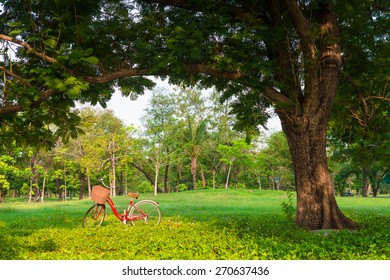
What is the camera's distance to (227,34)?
8.89 meters

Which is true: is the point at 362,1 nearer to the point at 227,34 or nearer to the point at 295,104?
the point at 295,104

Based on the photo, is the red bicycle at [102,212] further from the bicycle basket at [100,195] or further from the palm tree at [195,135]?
the palm tree at [195,135]

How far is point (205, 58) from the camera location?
31.4ft

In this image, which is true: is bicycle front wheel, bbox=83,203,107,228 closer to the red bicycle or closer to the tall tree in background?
the red bicycle

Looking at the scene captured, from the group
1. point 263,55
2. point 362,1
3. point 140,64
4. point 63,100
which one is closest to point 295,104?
point 263,55

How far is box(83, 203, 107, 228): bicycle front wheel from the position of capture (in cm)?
1035

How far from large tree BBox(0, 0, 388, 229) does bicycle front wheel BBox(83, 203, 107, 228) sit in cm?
269

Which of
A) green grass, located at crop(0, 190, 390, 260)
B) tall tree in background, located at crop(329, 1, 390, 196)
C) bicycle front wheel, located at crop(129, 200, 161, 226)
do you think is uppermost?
tall tree in background, located at crop(329, 1, 390, 196)

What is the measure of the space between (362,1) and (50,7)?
776 centimetres

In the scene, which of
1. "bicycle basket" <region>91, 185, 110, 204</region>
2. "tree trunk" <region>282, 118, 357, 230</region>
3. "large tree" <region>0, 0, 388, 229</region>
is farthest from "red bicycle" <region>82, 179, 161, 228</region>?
"tree trunk" <region>282, 118, 357, 230</region>

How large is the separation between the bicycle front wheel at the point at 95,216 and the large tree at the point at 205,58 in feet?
8.82

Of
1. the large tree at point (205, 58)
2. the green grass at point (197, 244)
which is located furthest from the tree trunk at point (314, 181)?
the green grass at point (197, 244)

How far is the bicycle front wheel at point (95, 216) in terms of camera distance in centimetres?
1035

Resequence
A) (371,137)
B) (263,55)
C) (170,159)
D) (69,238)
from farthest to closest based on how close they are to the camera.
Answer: (170,159) → (371,137) → (263,55) → (69,238)
